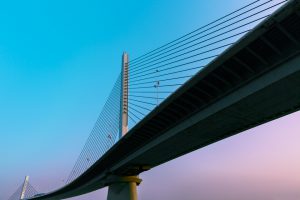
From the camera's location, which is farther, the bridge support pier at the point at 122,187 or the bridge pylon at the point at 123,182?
the bridge support pier at the point at 122,187

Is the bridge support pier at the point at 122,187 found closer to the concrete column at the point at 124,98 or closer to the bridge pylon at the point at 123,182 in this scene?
the bridge pylon at the point at 123,182

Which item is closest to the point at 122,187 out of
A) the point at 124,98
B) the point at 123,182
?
the point at 123,182

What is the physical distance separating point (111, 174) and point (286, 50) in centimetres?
2901

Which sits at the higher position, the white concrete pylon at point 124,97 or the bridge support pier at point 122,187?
the white concrete pylon at point 124,97

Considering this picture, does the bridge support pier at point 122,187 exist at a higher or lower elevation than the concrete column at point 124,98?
lower

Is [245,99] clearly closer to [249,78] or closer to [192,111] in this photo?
[249,78]

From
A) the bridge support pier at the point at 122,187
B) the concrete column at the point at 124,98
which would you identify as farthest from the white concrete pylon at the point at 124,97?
the bridge support pier at the point at 122,187

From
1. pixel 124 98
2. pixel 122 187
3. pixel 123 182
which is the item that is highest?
pixel 124 98

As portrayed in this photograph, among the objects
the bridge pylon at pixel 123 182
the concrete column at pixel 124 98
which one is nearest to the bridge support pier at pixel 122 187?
the bridge pylon at pixel 123 182

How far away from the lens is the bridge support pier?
38.7m

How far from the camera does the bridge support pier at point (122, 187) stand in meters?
38.7

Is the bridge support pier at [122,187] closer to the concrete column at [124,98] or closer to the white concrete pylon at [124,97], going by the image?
the concrete column at [124,98]

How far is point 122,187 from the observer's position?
39.5m

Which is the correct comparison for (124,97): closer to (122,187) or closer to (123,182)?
(123,182)
